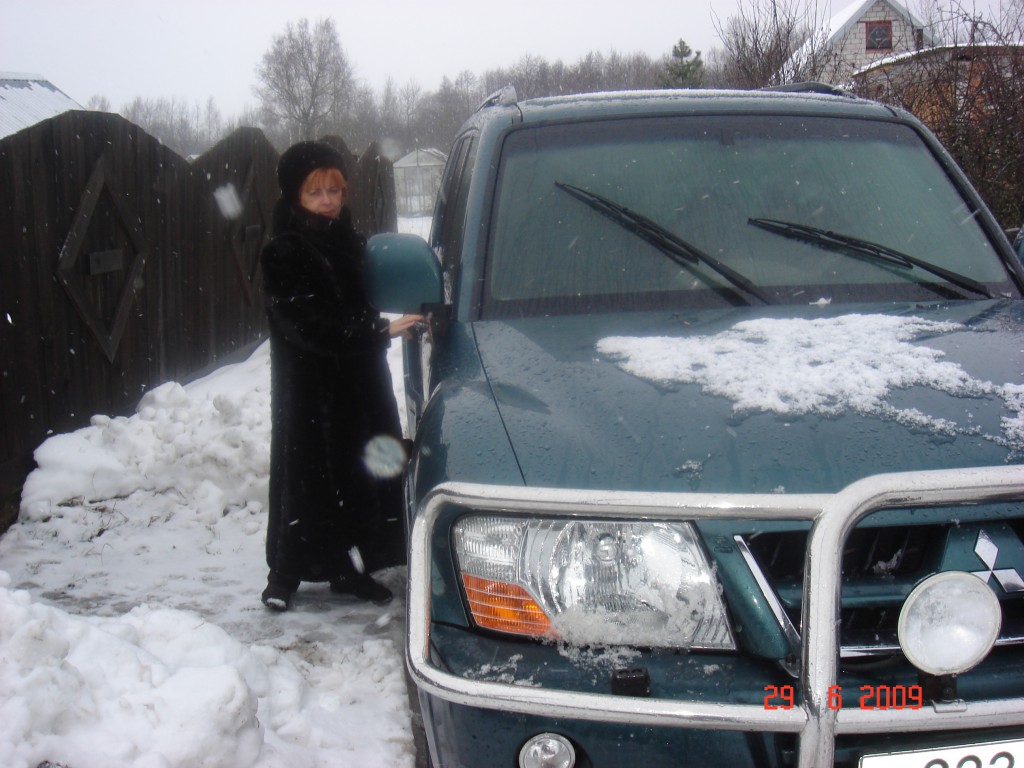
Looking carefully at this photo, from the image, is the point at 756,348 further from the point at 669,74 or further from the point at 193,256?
the point at 669,74

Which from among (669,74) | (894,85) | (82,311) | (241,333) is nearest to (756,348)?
(82,311)

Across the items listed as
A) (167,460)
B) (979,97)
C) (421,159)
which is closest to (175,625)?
(167,460)

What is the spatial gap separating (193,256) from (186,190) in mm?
550

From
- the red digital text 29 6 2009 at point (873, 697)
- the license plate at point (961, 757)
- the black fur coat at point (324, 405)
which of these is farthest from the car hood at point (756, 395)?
the black fur coat at point (324, 405)

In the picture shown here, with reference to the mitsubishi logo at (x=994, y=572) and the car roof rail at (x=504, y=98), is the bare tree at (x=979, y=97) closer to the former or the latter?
the car roof rail at (x=504, y=98)

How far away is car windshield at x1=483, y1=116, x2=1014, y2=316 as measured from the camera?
2.50 metres

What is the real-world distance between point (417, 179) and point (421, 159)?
16.1 feet

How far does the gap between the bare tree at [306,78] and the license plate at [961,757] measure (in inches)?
2515

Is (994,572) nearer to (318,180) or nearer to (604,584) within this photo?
(604,584)

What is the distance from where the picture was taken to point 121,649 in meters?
2.46

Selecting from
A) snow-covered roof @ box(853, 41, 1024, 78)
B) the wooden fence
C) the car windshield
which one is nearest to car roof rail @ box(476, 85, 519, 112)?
the car windshield

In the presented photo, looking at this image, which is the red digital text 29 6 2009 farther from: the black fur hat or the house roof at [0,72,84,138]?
the house roof at [0,72,84,138]

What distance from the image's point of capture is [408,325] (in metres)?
2.80

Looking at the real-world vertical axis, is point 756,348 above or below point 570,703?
above
